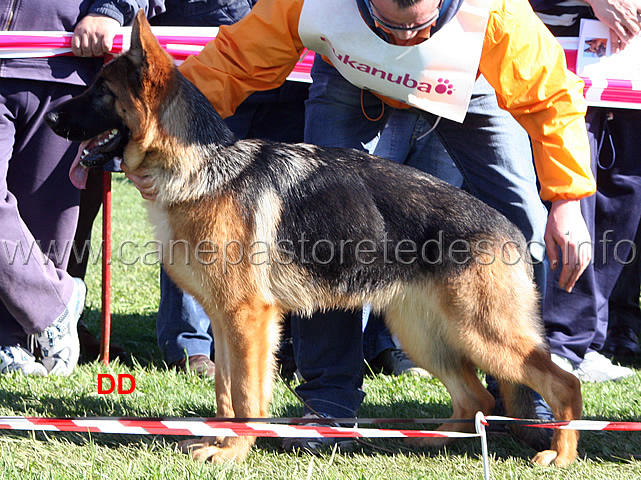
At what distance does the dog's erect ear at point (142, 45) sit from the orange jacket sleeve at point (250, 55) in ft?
1.31

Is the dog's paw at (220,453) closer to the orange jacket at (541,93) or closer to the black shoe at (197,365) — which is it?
the black shoe at (197,365)

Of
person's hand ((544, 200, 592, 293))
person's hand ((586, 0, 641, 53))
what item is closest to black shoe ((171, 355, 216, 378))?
person's hand ((544, 200, 592, 293))

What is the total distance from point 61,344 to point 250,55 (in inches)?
86.1

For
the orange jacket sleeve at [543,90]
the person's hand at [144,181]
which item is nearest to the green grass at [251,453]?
the person's hand at [144,181]

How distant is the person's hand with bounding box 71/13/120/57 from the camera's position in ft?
13.6

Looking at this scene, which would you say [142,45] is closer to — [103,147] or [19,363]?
[103,147]

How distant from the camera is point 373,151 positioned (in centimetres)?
379

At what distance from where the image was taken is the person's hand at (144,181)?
3.26 metres

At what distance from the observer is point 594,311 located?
15.4ft

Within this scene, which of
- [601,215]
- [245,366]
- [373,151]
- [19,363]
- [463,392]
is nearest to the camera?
[245,366]

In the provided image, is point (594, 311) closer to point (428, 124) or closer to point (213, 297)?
point (428, 124)

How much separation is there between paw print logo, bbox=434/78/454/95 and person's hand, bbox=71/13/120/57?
6.59 ft

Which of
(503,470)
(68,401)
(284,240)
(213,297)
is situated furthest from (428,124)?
(68,401)

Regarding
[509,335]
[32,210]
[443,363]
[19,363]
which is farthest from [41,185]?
[509,335]
